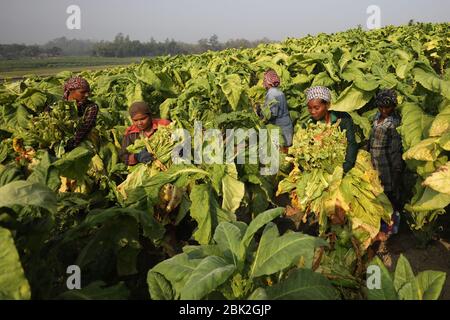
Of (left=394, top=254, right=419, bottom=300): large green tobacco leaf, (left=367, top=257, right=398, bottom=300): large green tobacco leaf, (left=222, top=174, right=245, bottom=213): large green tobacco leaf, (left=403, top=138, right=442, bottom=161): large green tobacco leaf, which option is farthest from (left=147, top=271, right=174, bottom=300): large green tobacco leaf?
(left=403, top=138, right=442, bottom=161): large green tobacco leaf

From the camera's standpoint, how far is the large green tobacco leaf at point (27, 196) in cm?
116

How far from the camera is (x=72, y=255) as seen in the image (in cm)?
166

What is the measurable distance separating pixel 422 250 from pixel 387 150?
107 centimetres

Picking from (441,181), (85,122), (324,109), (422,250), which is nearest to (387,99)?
(324,109)

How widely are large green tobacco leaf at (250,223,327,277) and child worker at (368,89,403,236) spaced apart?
2778 mm

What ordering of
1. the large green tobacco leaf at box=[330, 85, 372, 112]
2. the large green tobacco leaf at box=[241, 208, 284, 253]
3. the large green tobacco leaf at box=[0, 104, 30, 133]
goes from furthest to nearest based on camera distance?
the large green tobacco leaf at box=[330, 85, 372, 112] → the large green tobacco leaf at box=[0, 104, 30, 133] → the large green tobacco leaf at box=[241, 208, 284, 253]

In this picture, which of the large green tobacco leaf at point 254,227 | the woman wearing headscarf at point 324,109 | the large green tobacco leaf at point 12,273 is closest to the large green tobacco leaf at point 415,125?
the woman wearing headscarf at point 324,109

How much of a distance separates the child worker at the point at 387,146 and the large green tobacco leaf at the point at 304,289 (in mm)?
2824

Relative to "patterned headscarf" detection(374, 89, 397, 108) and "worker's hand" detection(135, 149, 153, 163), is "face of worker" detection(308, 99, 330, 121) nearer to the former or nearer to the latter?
"patterned headscarf" detection(374, 89, 397, 108)

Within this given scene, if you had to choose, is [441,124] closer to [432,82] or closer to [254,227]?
[432,82]

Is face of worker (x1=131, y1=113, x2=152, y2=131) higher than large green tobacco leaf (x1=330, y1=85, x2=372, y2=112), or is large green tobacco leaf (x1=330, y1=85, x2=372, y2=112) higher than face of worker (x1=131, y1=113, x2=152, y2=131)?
large green tobacco leaf (x1=330, y1=85, x2=372, y2=112)

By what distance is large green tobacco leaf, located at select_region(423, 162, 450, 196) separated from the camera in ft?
6.25

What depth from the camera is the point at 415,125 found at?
133 inches
